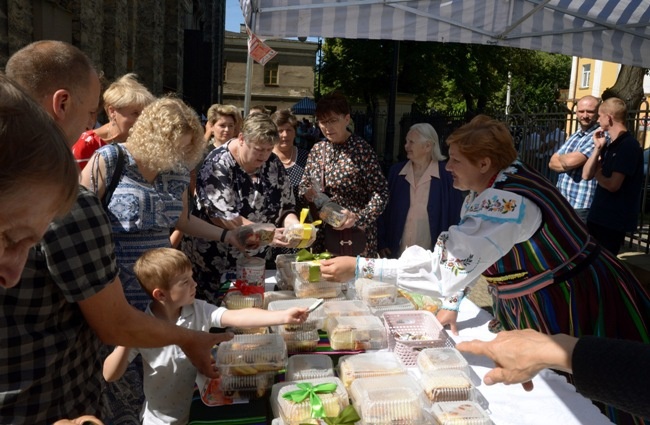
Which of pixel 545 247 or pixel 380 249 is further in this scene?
pixel 380 249

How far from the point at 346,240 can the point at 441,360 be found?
2.04m

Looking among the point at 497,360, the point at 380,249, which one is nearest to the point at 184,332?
the point at 497,360

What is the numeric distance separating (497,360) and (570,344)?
246mm

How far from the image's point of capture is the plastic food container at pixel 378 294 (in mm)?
2602

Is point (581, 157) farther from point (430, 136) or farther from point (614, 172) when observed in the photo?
point (430, 136)

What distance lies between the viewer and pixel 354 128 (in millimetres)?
17578

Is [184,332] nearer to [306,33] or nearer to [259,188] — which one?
[259,188]

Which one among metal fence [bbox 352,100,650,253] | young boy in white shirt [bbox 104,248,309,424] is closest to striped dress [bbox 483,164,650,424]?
young boy in white shirt [bbox 104,248,309,424]

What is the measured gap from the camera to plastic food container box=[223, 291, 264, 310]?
8.40 feet

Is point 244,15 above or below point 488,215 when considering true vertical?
above

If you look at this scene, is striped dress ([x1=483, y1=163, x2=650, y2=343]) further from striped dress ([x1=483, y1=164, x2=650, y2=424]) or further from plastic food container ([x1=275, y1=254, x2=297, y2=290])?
plastic food container ([x1=275, y1=254, x2=297, y2=290])

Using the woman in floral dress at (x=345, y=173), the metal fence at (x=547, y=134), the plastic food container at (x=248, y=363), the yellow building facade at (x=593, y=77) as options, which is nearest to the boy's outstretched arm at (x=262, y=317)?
the plastic food container at (x=248, y=363)

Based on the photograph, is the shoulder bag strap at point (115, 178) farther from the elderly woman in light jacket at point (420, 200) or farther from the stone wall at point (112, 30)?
the stone wall at point (112, 30)

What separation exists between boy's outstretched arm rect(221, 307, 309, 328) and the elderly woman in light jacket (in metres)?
2.16
